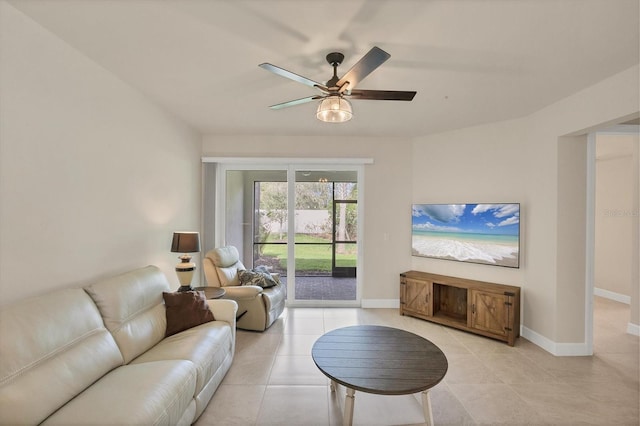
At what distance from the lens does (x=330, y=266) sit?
4.63 metres

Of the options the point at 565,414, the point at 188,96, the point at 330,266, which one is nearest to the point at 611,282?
the point at 565,414

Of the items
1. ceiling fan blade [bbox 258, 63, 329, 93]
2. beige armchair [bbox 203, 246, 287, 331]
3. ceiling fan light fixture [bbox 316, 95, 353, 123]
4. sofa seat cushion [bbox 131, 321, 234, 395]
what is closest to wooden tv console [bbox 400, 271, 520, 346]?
beige armchair [bbox 203, 246, 287, 331]

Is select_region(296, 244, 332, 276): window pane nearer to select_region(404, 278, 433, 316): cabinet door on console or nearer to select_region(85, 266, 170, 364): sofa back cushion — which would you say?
select_region(404, 278, 433, 316): cabinet door on console

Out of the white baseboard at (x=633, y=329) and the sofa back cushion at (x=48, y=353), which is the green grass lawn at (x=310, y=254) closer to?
the sofa back cushion at (x=48, y=353)

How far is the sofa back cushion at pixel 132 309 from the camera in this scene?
2025 millimetres

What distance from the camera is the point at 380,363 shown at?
198 centimetres

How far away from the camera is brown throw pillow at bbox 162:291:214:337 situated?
246 cm

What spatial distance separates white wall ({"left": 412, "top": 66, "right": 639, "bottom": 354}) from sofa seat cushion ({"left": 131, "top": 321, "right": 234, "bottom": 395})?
3.32m

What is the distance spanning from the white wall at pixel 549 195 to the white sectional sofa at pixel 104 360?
351cm

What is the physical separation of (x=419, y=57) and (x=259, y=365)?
10.2 feet

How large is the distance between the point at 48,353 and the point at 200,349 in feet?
2.85

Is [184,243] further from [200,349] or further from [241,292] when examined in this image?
[200,349]

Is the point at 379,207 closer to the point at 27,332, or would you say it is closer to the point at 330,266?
the point at 330,266

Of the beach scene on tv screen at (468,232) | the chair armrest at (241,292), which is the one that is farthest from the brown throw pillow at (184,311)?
the beach scene on tv screen at (468,232)
